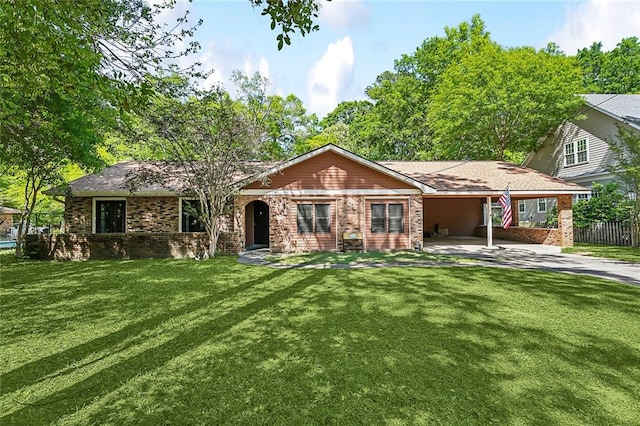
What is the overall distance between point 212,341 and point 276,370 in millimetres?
1279

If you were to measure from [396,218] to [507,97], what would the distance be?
13307mm

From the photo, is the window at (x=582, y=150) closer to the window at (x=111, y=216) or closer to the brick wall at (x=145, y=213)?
the brick wall at (x=145, y=213)

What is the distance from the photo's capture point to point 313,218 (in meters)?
15.2

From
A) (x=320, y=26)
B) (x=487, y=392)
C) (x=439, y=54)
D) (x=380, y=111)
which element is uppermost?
(x=439, y=54)

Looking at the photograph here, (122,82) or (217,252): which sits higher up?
(122,82)

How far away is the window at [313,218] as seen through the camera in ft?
49.8

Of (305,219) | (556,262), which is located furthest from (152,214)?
(556,262)

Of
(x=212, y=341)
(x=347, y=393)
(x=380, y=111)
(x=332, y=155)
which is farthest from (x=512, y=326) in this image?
(x=380, y=111)

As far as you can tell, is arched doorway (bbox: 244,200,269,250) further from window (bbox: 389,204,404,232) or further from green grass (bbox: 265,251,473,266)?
window (bbox: 389,204,404,232)

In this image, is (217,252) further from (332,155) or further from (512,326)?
(512,326)

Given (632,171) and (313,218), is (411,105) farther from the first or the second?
(313,218)

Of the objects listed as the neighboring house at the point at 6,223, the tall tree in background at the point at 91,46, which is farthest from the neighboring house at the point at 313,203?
the neighboring house at the point at 6,223

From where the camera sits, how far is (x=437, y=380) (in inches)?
136

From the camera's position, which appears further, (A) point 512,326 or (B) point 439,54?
(B) point 439,54
